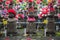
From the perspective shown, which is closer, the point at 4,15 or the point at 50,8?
the point at 50,8

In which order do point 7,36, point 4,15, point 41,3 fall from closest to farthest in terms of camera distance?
1. point 7,36
2. point 4,15
3. point 41,3

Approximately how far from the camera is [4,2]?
21.4ft

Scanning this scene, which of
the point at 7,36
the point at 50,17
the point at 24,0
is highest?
the point at 24,0

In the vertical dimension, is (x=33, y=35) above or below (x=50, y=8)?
below

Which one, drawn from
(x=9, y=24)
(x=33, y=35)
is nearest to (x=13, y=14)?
(x=9, y=24)

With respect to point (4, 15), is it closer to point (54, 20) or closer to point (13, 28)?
point (13, 28)

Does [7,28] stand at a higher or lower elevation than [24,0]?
lower

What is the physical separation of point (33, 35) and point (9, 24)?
689mm

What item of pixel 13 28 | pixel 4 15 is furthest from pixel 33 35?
pixel 4 15

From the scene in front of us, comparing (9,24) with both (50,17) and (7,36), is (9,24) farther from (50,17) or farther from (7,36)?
(50,17)

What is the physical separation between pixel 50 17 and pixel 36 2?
0.91 m

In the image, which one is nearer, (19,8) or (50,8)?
(50,8)

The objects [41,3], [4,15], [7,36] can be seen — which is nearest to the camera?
[7,36]

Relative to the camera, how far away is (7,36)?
5648 mm
